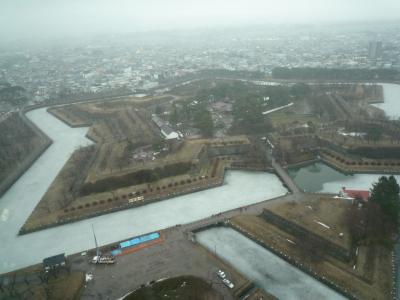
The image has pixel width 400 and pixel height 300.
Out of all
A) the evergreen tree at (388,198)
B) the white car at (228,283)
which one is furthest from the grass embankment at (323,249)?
the white car at (228,283)

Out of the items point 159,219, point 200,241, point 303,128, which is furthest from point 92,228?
point 303,128

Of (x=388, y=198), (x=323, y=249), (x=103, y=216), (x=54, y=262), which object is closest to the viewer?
(x=54, y=262)

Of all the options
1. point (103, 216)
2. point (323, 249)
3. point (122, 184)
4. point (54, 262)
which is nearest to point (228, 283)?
point (323, 249)

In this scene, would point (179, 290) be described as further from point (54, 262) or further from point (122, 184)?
point (122, 184)

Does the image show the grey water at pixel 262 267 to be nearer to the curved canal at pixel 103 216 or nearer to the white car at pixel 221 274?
the white car at pixel 221 274

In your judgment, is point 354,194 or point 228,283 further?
point 354,194

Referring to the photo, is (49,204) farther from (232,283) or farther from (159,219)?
(232,283)

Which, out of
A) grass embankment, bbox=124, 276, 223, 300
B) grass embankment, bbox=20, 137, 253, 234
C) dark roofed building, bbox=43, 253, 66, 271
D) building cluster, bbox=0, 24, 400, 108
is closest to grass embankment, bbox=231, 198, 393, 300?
grass embankment, bbox=124, 276, 223, 300
